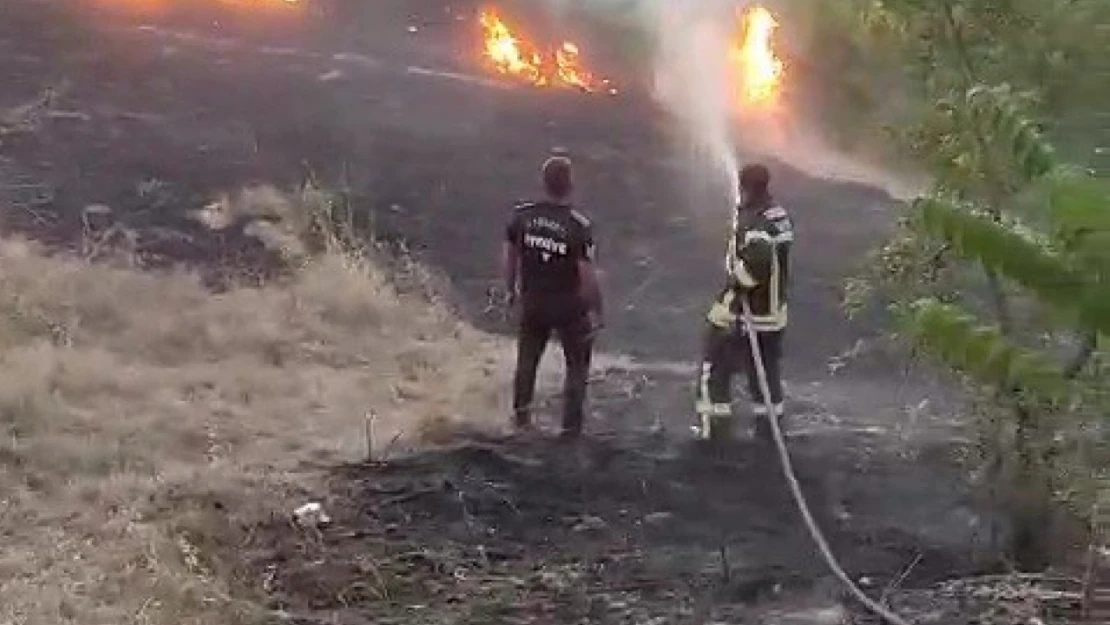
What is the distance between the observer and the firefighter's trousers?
30.5 ft

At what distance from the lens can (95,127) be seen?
1617 centimetres

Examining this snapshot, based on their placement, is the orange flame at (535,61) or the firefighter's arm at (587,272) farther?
the orange flame at (535,61)

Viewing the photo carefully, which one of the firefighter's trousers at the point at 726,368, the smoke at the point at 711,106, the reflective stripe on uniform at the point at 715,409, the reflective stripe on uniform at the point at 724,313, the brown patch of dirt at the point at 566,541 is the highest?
the smoke at the point at 711,106

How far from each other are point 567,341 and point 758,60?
32.2ft

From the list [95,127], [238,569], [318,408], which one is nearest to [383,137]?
[95,127]

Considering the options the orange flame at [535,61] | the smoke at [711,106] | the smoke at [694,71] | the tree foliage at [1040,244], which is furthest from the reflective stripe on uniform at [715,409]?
the orange flame at [535,61]

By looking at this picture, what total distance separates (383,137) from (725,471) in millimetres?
8579

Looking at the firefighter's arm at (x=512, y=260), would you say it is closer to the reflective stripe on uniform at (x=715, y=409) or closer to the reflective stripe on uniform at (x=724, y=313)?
the reflective stripe on uniform at (x=724, y=313)

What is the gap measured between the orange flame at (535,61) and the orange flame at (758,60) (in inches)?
59.7

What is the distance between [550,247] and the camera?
9188 mm

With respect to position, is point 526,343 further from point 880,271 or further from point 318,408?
Result: point 880,271

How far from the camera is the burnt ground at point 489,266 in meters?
7.61

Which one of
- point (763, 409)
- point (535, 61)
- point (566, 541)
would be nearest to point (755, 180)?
point (763, 409)

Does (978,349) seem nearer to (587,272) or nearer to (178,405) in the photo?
(587,272)
